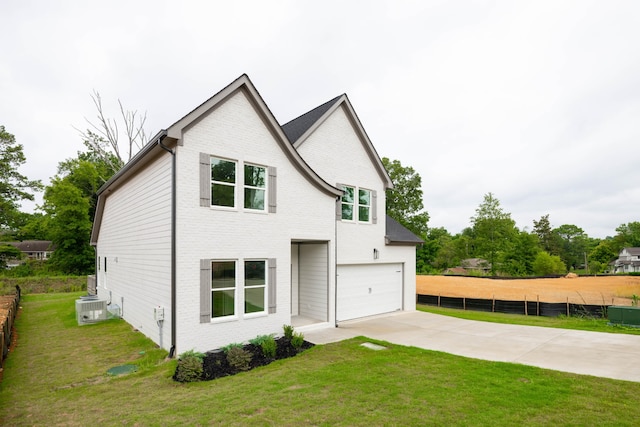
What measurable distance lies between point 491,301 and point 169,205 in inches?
660

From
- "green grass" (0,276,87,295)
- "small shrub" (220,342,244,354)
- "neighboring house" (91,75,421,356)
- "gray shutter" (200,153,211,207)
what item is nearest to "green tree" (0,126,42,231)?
"green grass" (0,276,87,295)

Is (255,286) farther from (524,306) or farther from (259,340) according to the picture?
(524,306)

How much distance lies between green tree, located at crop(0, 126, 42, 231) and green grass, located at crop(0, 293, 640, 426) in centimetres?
3294

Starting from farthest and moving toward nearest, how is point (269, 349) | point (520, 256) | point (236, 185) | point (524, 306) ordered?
point (520, 256)
point (524, 306)
point (236, 185)
point (269, 349)

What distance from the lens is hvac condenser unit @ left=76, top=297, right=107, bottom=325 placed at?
1299 cm

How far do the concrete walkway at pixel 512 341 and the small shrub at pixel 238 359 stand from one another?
9.03 feet

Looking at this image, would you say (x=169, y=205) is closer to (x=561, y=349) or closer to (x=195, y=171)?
(x=195, y=171)

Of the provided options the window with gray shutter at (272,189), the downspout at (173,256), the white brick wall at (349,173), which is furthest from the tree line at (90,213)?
the downspout at (173,256)

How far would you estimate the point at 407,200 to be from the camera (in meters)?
37.9

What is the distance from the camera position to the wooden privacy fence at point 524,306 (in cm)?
1497

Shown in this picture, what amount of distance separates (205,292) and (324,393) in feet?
14.3

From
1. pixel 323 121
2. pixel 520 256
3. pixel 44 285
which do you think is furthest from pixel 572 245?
pixel 44 285

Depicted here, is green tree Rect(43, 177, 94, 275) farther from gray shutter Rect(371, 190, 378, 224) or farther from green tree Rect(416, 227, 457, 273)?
green tree Rect(416, 227, 457, 273)

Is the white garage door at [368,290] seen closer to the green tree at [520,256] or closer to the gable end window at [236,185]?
the gable end window at [236,185]
